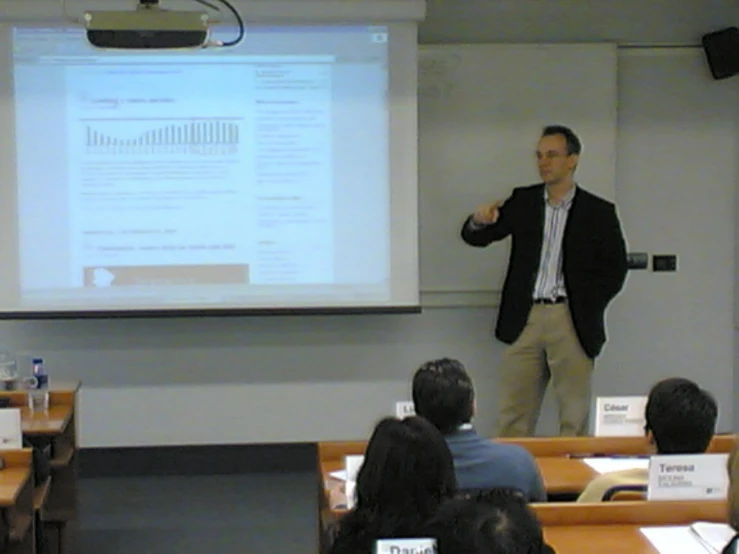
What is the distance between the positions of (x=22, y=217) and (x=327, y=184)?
153 centimetres

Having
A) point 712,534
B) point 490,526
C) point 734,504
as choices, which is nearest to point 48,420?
point 712,534

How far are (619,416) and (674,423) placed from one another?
29.3 inches

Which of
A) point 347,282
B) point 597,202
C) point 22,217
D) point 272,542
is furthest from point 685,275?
point 22,217

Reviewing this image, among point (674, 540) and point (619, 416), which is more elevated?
point (619, 416)

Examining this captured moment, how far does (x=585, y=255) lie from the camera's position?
480 cm

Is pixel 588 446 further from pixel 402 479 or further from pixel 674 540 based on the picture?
pixel 402 479

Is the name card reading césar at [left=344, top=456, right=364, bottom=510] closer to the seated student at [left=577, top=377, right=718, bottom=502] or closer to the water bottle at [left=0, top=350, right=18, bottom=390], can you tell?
the seated student at [left=577, top=377, right=718, bottom=502]

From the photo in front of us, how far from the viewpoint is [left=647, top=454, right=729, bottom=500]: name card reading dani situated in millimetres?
2623

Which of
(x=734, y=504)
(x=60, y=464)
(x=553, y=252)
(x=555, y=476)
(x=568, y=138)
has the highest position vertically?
(x=568, y=138)

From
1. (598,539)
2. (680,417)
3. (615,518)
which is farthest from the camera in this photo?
(680,417)

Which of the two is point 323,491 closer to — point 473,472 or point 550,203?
point 473,472

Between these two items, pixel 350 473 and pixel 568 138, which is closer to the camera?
pixel 350 473

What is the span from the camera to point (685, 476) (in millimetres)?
2645

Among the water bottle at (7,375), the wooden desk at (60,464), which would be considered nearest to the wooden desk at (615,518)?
the wooden desk at (60,464)
